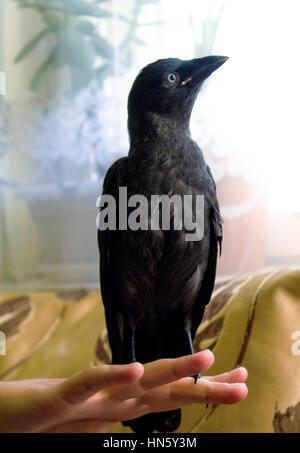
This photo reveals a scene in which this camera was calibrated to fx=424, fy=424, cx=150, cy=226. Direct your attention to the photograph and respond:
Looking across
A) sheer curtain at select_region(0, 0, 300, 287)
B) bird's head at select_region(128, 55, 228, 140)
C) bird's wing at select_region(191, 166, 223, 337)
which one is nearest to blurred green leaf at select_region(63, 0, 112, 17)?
sheer curtain at select_region(0, 0, 300, 287)

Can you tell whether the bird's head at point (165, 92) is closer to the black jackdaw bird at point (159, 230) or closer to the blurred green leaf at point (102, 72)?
the black jackdaw bird at point (159, 230)

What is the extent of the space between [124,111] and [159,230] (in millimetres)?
274

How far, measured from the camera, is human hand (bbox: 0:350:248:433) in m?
0.42

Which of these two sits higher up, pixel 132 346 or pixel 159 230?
pixel 159 230

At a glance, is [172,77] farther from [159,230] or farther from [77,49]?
[77,49]

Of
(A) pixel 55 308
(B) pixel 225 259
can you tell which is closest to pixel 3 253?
(A) pixel 55 308

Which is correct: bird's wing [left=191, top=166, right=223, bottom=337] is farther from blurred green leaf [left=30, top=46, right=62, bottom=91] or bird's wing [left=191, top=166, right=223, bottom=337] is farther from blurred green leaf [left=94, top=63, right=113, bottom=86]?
blurred green leaf [left=30, top=46, right=62, bottom=91]

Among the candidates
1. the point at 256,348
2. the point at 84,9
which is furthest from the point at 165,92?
the point at 256,348

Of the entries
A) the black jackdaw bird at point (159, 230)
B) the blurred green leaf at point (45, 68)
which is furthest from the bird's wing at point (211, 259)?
the blurred green leaf at point (45, 68)

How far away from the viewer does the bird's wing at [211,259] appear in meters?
0.51

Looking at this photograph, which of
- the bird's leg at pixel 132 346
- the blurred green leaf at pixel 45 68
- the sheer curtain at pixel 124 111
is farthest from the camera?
the blurred green leaf at pixel 45 68

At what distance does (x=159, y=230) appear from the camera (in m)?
0.49

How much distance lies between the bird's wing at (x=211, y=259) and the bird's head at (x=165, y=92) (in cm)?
8

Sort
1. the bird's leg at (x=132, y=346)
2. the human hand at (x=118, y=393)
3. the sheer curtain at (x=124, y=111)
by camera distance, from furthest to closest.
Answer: the sheer curtain at (x=124, y=111) < the bird's leg at (x=132, y=346) < the human hand at (x=118, y=393)
